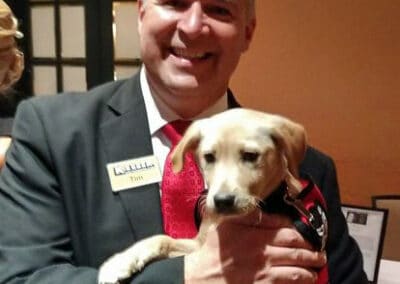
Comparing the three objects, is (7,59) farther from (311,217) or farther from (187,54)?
(311,217)

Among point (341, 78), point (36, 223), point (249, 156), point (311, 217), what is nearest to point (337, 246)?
point (311, 217)

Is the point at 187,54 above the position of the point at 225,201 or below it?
above

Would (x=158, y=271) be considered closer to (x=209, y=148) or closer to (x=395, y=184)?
(x=209, y=148)

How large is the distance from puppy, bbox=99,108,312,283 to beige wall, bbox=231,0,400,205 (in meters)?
1.59

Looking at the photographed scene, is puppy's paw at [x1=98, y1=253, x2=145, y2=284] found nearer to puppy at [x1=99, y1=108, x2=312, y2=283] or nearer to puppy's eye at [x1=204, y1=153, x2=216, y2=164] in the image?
puppy at [x1=99, y1=108, x2=312, y2=283]

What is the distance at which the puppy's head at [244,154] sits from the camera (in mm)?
1188

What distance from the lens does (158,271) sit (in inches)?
47.5

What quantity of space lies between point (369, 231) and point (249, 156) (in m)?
0.99

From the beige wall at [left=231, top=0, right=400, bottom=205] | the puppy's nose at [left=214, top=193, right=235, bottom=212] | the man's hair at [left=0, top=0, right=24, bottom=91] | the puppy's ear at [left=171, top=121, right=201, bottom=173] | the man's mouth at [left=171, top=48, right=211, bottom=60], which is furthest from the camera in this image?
the beige wall at [left=231, top=0, right=400, bottom=205]

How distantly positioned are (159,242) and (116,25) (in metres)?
3.18

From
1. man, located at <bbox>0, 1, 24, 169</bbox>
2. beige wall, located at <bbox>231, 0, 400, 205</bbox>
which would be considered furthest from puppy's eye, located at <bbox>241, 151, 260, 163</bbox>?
beige wall, located at <bbox>231, 0, 400, 205</bbox>

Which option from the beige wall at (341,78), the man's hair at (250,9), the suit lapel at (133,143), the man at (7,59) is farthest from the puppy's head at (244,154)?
the beige wall at (341,78)

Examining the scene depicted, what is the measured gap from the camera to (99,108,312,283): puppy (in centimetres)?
120

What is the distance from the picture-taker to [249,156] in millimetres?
1228
